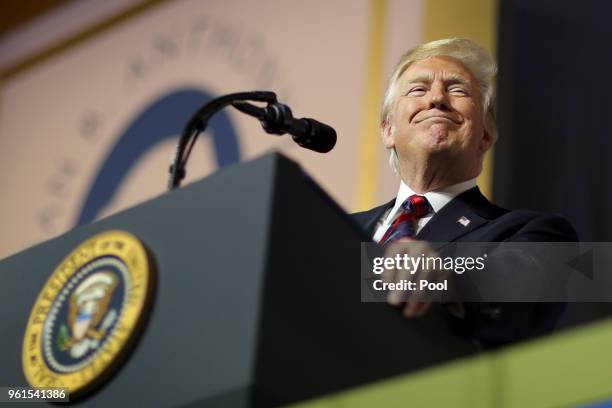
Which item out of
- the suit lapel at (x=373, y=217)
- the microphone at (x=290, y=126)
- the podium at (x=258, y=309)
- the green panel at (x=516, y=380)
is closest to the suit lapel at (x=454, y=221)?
the suit lapel at (x=373, y=217)

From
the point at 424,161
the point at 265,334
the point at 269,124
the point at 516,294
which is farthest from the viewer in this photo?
the point at 424,161

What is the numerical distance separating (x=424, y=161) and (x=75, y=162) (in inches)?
147

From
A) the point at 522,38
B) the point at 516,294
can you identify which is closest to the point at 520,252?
the point at 516,294

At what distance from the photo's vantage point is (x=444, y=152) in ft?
9.19

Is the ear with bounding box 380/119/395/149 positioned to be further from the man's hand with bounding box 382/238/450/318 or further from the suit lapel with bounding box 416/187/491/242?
the man's hand with bounding box 382/238/450/318

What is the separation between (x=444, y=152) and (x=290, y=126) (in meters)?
0.44

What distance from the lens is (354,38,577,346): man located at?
2572 mm

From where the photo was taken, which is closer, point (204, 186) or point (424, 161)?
point (204, 186)

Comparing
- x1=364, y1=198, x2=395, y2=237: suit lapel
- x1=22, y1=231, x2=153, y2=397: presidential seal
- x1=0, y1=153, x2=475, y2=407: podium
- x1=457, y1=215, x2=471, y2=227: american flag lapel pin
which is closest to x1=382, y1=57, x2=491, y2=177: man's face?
x1=364, y1=198, x2=395, y2=237: suit lapel

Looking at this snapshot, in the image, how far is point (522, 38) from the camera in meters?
4.97

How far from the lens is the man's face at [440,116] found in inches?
111

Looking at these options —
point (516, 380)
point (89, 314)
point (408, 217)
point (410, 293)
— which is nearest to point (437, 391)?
point (516, 380)

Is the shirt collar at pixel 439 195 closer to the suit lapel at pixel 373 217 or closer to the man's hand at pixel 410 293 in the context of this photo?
the suit lapel at pixel 373 217

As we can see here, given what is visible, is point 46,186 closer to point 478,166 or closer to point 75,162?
point 75,162
